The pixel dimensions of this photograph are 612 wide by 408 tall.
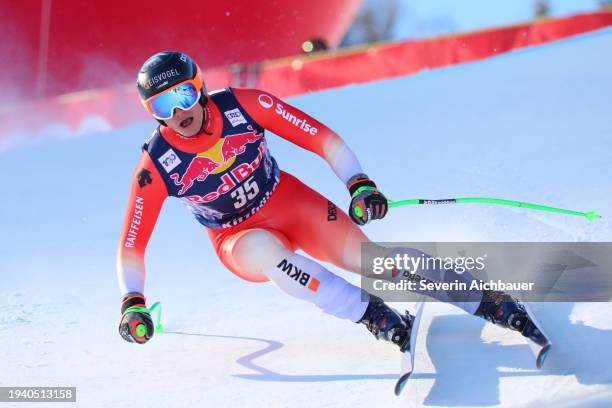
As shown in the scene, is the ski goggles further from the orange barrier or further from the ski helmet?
the orange barrier

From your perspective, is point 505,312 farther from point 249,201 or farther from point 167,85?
point 167,85

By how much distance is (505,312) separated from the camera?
2764mm

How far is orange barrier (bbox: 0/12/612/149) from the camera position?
7.38 m

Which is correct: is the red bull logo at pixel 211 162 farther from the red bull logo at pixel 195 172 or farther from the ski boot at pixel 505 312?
the ski boot at pixel 505 312

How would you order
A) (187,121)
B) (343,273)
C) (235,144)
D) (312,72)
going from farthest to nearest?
(312,72) < (343,273) < (235,144) < (187,121)

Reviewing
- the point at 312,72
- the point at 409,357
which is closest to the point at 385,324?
the point at 409,357

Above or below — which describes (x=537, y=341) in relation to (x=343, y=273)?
below

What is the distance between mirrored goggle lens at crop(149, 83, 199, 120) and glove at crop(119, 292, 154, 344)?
0.66m

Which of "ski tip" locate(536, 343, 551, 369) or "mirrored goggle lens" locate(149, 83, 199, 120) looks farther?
"mirrored goggle lens" locate(149, 83, 199, 120)

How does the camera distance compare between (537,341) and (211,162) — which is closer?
(537,341)

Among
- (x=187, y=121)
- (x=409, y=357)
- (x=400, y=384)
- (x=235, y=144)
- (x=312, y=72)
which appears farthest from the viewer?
(x=312, y=72)

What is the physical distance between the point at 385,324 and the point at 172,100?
1.06m

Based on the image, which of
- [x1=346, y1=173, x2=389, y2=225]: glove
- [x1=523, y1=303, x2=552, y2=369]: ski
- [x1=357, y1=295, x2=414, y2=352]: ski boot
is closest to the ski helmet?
[x1=346, y1=173, x2=389, y2=225]: glove

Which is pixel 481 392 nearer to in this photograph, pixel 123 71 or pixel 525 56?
pixel 525 56
